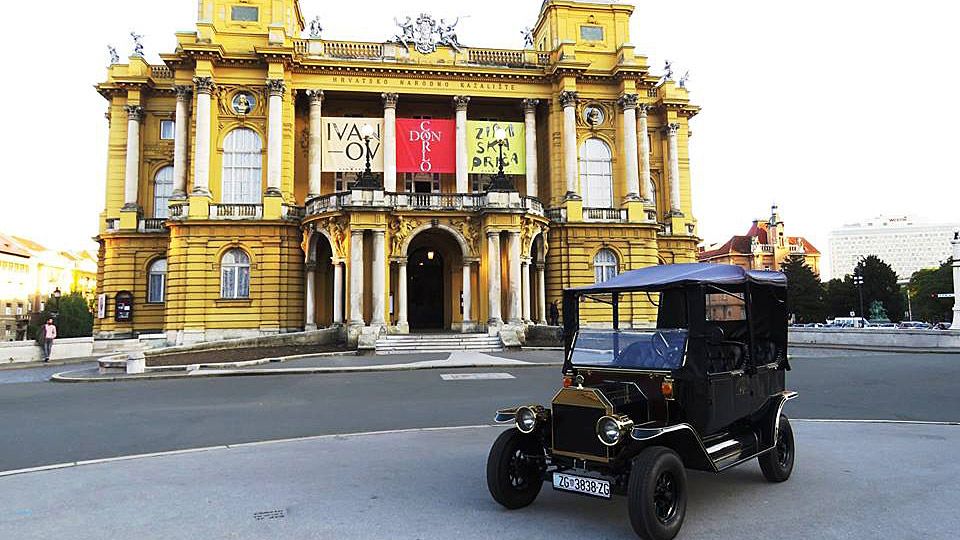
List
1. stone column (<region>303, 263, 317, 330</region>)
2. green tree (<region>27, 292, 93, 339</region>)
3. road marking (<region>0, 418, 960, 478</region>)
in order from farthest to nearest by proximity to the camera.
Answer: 1. green tree (<region>27, 292, 93, 339</region>)
2. stone column (<region>303, 263, 317, 330</region>)
3. road marking (<region>0, 418, 960, 478</region>)

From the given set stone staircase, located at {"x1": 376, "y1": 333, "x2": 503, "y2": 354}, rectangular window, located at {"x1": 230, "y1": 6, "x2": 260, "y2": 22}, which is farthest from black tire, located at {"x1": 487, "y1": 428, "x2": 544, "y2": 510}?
rectangular window, located at {"x1": 230, "y1": 6, "x2": 260, "y2": 22}

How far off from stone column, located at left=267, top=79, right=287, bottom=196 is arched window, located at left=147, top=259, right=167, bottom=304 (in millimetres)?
9006

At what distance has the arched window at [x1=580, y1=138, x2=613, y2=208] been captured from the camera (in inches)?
1505

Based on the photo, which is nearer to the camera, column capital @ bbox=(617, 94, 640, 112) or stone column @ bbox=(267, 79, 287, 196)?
stone column @ bbox=(267, 79, 287, 196)

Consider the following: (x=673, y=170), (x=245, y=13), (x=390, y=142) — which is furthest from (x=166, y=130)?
(x=673, y=170)

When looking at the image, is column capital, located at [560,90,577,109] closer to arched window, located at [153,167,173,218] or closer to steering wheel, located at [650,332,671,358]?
arched window, located at [153,167,173,218]

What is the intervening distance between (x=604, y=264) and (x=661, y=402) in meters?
31.5

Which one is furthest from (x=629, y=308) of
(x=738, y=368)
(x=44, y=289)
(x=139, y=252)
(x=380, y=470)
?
(x=44, y=289)

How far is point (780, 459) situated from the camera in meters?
6.92

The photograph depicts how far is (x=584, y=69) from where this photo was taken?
37000 millimetres

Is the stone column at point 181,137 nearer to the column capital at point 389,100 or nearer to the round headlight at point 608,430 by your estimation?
the column capital at point 389,100

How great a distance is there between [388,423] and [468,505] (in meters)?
5.20

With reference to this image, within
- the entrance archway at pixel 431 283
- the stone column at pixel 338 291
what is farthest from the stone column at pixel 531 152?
the stone column at pixel 338 291

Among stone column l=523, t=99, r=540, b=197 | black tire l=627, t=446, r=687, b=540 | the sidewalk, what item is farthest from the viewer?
stone column l=523, t=99, r=540, b=197
